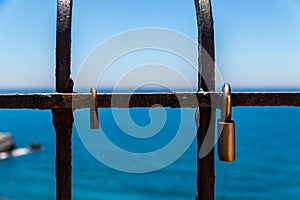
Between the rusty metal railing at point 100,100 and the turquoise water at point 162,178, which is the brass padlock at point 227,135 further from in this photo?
the turquoise water at point 162,178

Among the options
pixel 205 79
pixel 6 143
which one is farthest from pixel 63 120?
pixel 6 143

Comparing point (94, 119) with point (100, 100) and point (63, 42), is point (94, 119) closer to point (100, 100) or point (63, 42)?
point (100, 100)

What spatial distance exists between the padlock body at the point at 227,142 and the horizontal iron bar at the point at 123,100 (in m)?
0.10

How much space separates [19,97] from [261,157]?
41948mm

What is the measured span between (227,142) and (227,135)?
3 centimetres

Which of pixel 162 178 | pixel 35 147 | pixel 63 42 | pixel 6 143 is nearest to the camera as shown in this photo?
pixel 63 42

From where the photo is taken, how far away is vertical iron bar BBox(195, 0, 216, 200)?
1.64m

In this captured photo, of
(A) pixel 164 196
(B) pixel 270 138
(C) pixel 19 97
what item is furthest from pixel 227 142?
(B) pixel 270 138

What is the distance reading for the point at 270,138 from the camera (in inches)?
2216

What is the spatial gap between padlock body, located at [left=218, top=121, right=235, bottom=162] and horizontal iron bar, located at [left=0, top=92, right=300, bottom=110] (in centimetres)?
10

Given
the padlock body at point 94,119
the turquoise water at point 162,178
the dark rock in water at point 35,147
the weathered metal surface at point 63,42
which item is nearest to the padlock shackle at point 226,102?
the padlock body at point 94,119

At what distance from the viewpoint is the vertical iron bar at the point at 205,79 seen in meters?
1.64

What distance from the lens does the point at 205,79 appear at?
1.69 m

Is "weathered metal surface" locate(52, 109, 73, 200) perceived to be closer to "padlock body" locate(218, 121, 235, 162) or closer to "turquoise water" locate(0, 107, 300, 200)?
"padlock body" locate(218, 121, 235, 162)
